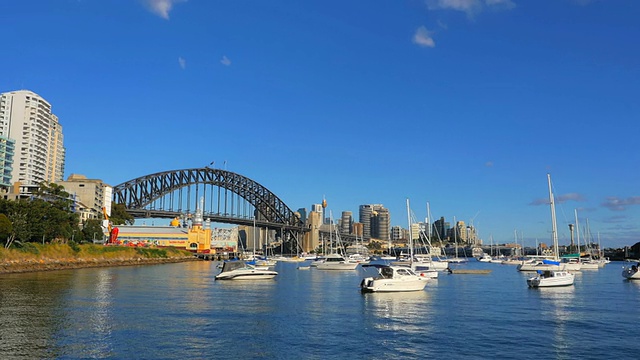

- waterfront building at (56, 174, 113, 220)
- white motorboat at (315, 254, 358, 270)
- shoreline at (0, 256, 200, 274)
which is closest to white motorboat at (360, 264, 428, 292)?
white motorboat at (315, 254, 358, 270)

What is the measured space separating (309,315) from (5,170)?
173023mm

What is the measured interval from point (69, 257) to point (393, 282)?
243 feet

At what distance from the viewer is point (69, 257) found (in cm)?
10056

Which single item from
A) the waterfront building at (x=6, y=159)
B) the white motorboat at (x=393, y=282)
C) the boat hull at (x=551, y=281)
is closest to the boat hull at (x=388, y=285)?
the white motorboat at (x=393, y=282)

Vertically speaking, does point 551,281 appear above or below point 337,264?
below

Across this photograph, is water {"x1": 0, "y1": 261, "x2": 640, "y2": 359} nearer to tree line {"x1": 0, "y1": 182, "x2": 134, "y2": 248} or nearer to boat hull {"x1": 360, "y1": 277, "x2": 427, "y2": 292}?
boat hull {"x1": 360, "y1": 277, "x2": 427, "y2": 292}

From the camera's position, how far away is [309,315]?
37.4 metres

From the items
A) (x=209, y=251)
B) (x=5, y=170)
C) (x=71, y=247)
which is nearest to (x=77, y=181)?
(x=5, y=170)

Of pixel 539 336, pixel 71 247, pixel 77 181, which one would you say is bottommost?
pixel 539 336

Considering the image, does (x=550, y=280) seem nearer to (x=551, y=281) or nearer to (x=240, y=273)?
(x=551, y=281)

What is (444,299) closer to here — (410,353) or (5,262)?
(410,353)

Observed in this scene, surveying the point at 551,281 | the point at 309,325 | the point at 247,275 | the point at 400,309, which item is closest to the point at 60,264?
the point at 247,275

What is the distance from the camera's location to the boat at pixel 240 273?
71062 millimetres

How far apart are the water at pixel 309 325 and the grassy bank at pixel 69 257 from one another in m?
31.6
